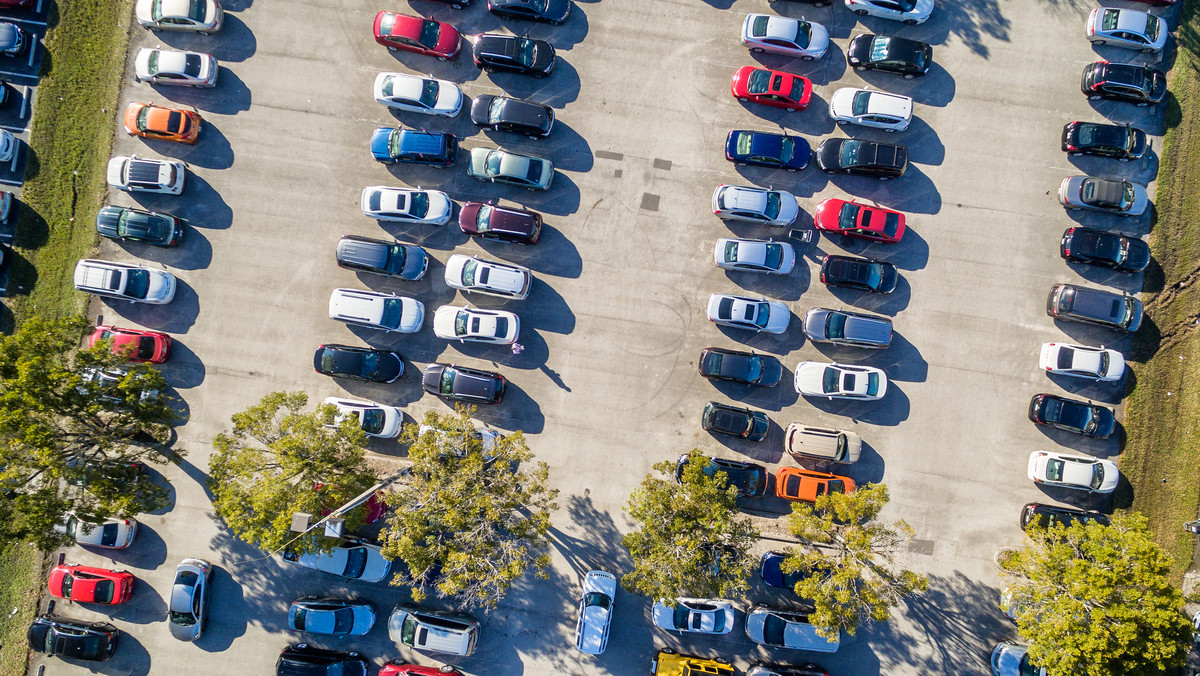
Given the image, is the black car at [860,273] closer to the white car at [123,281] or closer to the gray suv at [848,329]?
the gray suv at [848,329]

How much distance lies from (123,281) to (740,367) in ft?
96.4

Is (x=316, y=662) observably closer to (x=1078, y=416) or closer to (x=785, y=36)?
(x=785, y=36)

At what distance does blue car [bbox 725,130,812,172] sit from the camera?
31.9 meters

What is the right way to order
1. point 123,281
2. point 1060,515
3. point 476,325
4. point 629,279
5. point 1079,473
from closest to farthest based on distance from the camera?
point 1079,473 → point 1060,515 → point 123,281 → point 476,325 → point 629,279

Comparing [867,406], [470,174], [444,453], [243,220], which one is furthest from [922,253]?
[243,220]

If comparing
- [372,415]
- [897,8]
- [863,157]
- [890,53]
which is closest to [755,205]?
[863,157]

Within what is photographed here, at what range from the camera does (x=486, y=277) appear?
3172cm

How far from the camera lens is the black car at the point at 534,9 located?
32375mm

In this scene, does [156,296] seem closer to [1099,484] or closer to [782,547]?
[782,547]

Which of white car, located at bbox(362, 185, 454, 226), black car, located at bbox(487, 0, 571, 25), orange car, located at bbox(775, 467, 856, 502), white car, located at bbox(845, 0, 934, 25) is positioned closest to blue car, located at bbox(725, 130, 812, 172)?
white car, located at bbox(845, 0, 934, 25)

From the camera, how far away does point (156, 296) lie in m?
32.1

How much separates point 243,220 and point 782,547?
102ft

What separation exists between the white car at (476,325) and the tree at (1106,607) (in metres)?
25.1

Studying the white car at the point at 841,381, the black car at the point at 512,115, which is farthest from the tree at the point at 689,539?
the black car at the point at 512,115
